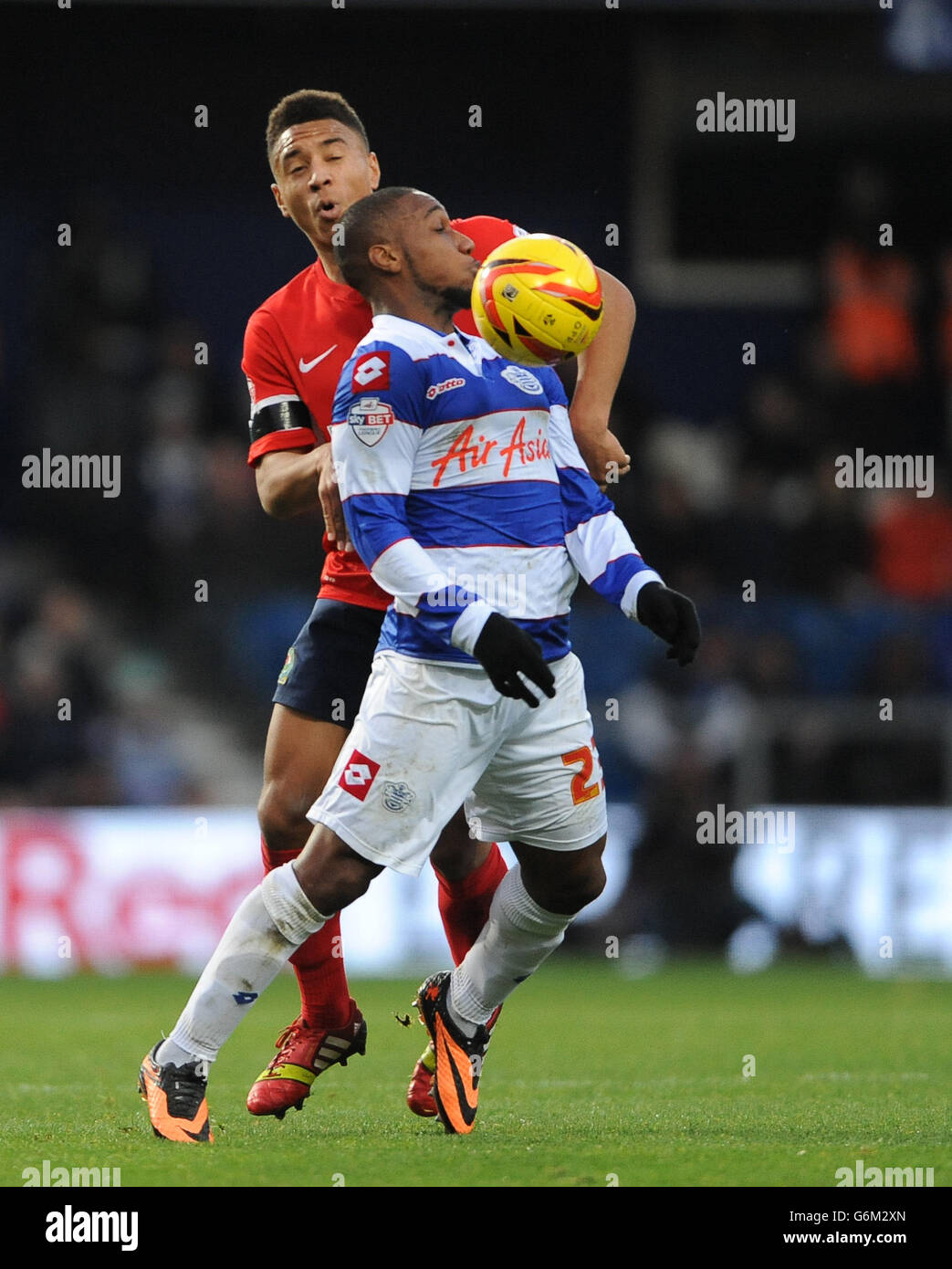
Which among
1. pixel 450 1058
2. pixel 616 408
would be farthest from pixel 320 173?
pixel 616 408

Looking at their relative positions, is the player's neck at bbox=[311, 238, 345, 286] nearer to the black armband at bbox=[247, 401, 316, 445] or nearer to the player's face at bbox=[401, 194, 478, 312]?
the black armband at bbox=[247, 401, 316, 445]

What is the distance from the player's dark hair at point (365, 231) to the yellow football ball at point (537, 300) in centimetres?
32

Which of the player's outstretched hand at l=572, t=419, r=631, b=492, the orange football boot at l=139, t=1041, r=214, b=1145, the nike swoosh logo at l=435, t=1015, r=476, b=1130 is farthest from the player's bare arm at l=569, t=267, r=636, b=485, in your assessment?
the orange football boot at l=139, t=1041, r=214, b=1145

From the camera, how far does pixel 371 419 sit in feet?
14.8

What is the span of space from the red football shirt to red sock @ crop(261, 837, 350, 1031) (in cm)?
76

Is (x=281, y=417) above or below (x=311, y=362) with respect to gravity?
below

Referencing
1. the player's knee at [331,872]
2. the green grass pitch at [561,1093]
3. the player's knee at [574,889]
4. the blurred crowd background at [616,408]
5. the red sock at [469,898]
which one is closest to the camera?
the green grass pitch at [561,1093]

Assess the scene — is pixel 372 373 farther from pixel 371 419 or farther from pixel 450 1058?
pixel 450 1058

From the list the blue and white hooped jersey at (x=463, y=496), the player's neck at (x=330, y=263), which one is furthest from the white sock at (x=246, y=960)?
the player's neck at (x=330, y=263)

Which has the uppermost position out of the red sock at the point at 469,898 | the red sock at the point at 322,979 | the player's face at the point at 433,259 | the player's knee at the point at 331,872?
the player's face at the point at 433,259

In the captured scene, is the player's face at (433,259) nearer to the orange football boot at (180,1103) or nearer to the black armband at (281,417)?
the black armband at (281,417)

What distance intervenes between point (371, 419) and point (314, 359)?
0.98m

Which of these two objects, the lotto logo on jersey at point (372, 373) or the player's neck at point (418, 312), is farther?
the player's neck at point (418, 312)

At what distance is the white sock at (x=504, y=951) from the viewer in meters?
4.94
